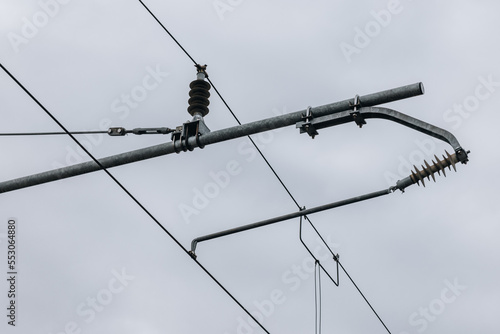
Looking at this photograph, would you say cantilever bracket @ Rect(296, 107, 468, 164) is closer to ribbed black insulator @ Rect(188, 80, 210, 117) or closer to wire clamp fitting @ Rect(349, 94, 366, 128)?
wire clamp fitting @ Rect(349, 94, 366, 128)

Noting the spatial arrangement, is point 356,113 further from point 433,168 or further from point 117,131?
point 117,131

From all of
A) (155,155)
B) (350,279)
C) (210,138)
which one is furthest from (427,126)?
(350,279)

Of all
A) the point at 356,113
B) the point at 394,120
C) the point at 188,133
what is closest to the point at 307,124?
the point at 356,113

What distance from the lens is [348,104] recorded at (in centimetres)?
944

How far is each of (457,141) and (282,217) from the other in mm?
3021

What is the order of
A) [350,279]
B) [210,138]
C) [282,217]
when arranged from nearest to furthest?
[210,138]
[282,217]
[350,279]

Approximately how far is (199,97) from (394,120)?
2494mm

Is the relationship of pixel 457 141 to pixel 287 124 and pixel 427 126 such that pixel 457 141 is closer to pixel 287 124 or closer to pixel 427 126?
pixel 427 126

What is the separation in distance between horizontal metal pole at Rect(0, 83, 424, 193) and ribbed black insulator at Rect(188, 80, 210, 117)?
684 millimetres

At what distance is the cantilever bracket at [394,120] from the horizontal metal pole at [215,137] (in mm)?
65

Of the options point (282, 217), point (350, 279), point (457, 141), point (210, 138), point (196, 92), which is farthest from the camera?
point (350, 279)

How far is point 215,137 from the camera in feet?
32.0

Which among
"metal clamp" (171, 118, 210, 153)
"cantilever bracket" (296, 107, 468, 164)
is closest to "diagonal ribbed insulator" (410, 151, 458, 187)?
"cantilever bracket" (296, 107, 468, 164)

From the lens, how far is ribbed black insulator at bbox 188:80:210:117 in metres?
10.5
